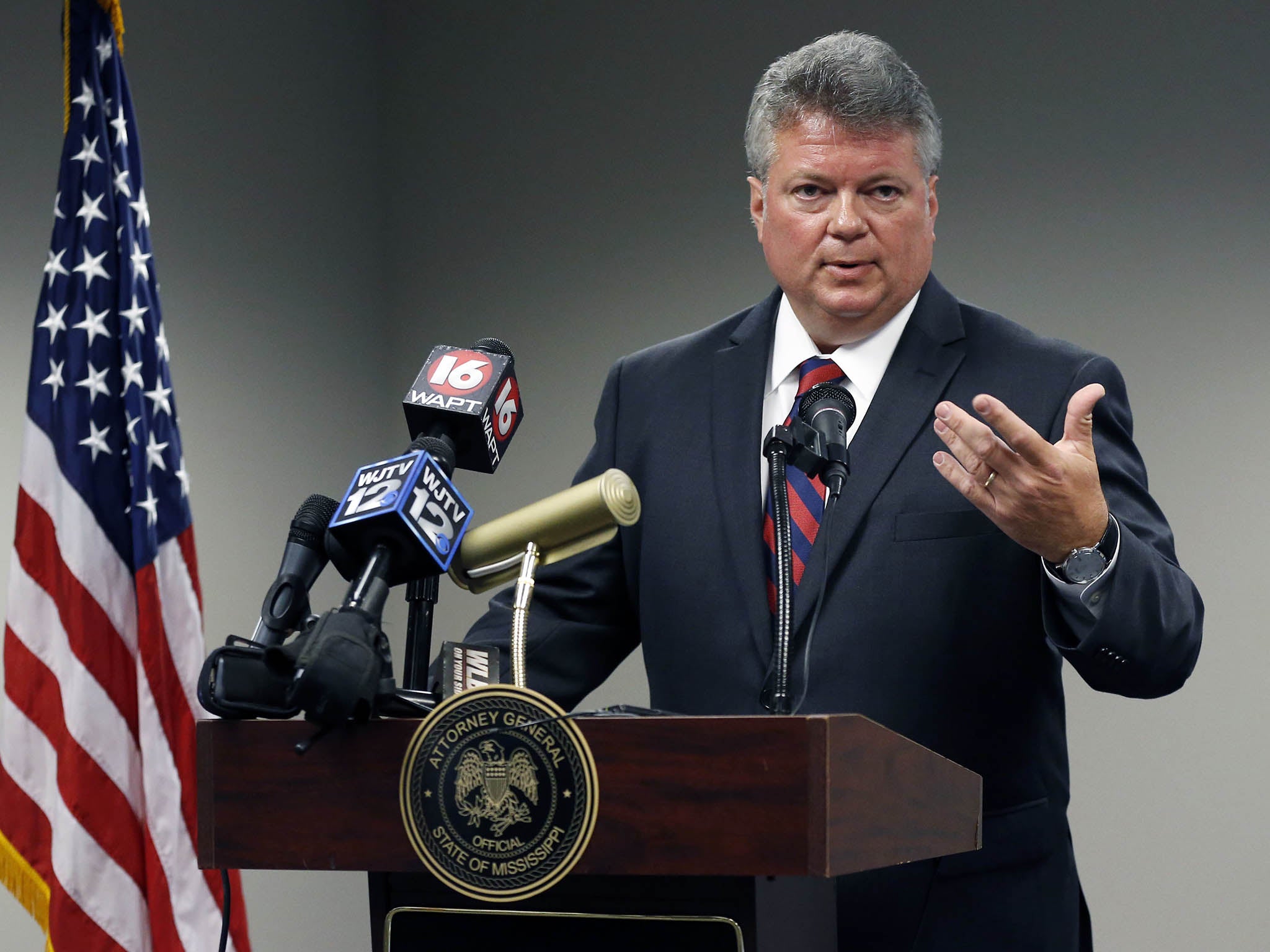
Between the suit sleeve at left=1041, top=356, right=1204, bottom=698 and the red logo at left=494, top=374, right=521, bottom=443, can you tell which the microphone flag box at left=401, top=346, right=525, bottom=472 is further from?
the suit sleeve at left=1041, top=356, right=1204, bottom=698

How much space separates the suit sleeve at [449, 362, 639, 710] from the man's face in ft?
1.19

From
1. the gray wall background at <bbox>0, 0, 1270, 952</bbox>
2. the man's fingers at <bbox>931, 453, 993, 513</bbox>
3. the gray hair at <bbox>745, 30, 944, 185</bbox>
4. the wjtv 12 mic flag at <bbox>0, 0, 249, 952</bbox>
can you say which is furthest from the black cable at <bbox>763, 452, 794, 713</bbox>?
the gray wall background at <bbox>0, 0, 1270, 952</bbox>

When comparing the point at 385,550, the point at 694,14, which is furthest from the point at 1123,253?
the point at 385,550

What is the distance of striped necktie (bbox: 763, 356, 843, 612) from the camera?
5.07 feet

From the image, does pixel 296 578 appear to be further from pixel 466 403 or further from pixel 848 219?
pixel 848 219

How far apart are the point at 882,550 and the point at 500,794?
2.29ft

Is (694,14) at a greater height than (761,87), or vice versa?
(694,14)

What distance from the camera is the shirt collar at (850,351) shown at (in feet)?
5.47

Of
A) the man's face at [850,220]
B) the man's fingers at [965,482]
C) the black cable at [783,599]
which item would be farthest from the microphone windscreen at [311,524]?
the man's face at [850,220]

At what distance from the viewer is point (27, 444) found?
8.76ft

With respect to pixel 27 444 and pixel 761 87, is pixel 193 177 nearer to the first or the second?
pixel 27 444

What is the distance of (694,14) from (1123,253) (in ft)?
4.96

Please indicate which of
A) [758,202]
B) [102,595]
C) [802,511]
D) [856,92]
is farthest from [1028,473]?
[102,595]

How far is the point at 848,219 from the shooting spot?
5.33 ft
